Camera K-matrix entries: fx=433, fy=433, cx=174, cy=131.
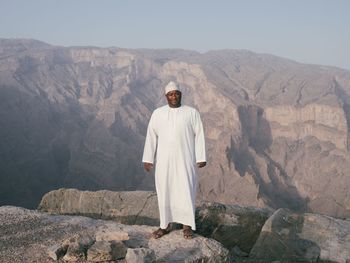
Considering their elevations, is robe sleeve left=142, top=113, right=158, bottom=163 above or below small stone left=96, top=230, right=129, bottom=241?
above

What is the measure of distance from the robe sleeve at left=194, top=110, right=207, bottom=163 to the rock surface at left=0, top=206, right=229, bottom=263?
0.90 meters

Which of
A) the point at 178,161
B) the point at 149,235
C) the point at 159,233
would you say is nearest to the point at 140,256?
the point at 159,233

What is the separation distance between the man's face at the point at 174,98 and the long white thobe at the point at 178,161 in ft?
0.18

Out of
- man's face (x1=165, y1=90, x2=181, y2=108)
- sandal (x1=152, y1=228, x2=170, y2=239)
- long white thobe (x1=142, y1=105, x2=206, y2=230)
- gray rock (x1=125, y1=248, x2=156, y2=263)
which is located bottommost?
sandal (x1=152, y1=228, x2=170, y2=239)

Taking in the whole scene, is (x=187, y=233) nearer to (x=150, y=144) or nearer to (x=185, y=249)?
(x=185, y=249)

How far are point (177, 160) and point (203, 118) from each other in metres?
63.9

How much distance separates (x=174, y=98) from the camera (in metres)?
4.77

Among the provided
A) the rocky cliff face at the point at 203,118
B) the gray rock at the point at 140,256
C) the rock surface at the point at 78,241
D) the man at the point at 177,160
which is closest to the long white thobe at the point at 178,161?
the man at the point at 177,160

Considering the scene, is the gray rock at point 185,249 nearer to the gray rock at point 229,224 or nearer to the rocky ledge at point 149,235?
the rocky ledge at point 149,235

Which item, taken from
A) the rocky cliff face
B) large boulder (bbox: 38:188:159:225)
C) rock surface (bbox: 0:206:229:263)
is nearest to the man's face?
rock surface (bbox: 0:206:229:263)

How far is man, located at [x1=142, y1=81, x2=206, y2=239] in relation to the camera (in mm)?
4711

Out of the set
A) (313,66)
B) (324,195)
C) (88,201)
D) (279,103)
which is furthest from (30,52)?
(88,201)

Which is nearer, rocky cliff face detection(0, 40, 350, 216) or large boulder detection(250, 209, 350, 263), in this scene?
large boulder detection(250, 209, 350, 263)

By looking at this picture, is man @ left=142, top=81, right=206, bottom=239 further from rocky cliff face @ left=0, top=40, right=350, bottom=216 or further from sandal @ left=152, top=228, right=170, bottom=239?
rocky cliff face @ left=0, top=40, right=350, bottom=216
